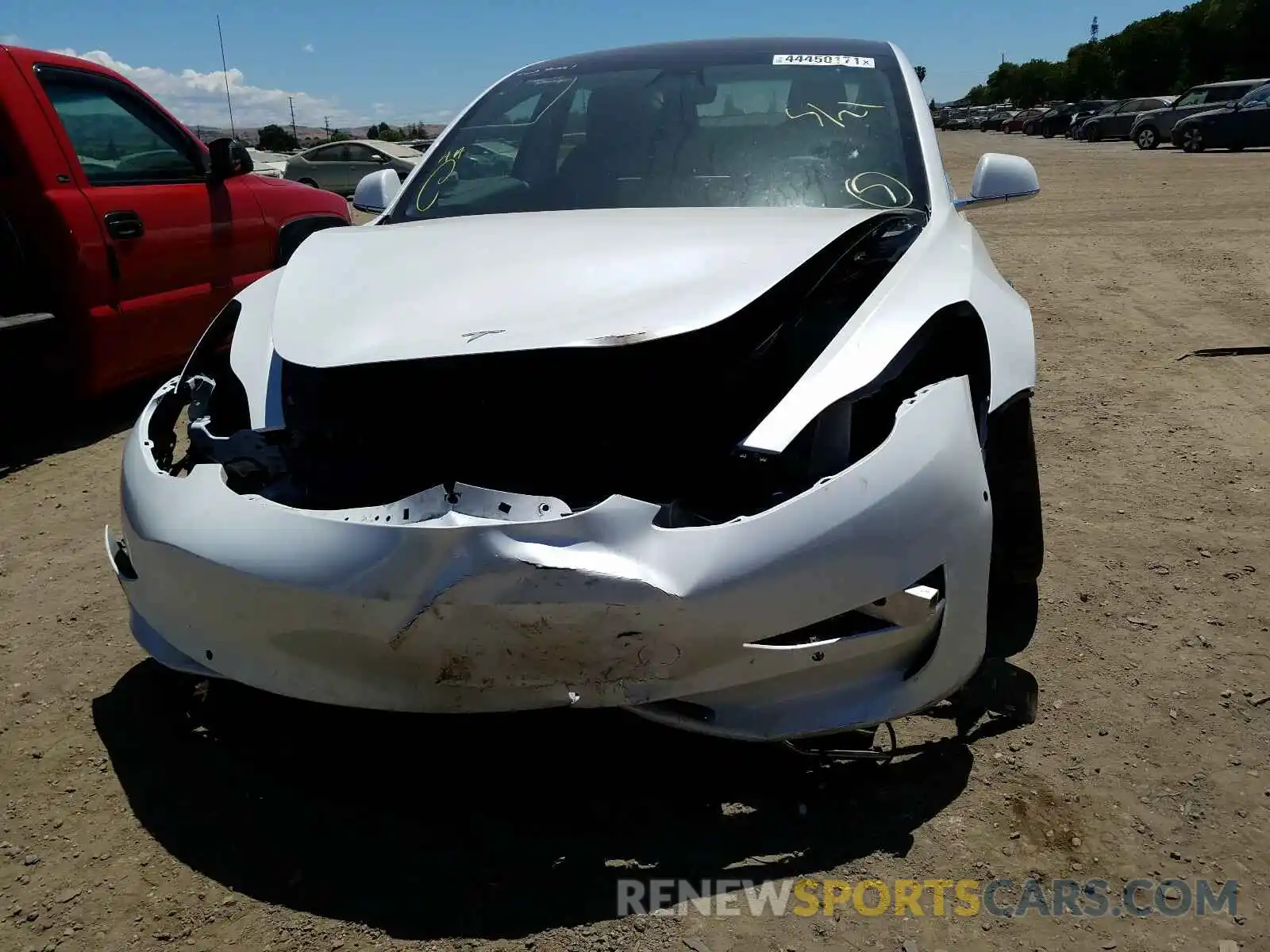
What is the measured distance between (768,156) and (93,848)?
2606 millimetres

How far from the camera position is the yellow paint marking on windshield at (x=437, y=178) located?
3.46m

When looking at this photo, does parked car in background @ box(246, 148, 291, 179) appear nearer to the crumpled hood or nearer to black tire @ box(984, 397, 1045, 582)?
the crumpled hood

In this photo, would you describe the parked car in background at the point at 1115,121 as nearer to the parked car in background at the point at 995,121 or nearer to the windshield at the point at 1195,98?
the windshield at the point at 1195,98

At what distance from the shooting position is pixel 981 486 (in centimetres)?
203

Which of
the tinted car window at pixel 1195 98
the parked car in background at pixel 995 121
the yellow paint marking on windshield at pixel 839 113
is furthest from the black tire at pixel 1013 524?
the parked car in background at pixel 995 121

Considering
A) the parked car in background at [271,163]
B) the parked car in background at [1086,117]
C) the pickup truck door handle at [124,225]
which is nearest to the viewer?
the pickup truck door handle at [124,225]

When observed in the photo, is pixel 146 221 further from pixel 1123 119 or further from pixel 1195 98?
pixel 1123 119

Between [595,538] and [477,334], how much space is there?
543mm

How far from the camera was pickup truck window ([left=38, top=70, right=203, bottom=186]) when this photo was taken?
4863mm

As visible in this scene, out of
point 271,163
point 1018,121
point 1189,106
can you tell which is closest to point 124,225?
point 271,163

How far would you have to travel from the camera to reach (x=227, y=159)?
5.51 m

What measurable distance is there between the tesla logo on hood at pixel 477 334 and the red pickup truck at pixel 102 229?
3.37 meters

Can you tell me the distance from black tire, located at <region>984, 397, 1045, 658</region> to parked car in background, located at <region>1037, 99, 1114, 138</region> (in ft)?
137

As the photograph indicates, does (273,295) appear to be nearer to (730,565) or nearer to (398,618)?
(398,618)
